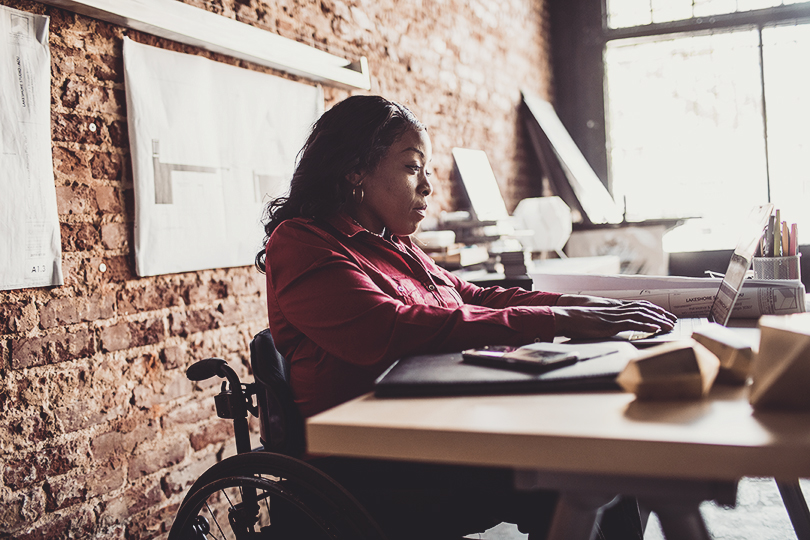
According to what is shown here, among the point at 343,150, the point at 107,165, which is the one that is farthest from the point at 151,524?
the point at 343,150

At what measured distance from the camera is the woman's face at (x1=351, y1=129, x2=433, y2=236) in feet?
5.48

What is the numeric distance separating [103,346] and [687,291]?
1.61m

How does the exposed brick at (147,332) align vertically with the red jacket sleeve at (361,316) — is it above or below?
below

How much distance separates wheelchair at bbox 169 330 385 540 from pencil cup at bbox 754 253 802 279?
4.16 ft

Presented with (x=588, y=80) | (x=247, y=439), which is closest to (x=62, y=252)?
(x=247, y=439)

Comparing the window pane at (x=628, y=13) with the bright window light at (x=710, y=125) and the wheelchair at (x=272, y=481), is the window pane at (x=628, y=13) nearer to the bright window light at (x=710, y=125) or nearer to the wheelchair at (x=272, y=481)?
the bright window light at (x=710, y=125)

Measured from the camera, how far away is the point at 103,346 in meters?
1.87

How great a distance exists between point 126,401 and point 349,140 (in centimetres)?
104

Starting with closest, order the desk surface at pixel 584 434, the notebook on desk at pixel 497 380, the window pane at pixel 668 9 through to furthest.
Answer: the desk surface at pixel 584 434, the notebook on desk at pixel 497 380, the window pane at pixel 668 9

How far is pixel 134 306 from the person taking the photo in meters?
1.99

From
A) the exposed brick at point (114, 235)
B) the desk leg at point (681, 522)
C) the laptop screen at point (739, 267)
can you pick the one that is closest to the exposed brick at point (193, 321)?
the exposed brick at point (114, 235)

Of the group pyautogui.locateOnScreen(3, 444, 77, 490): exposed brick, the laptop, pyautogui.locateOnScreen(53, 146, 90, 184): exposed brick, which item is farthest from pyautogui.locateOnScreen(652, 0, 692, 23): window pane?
pyautogui.locateOnScreen(3, 444, 77, 490): exposed brick

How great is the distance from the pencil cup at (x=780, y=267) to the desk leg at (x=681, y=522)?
45.0 inches

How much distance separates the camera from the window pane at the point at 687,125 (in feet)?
19.5
